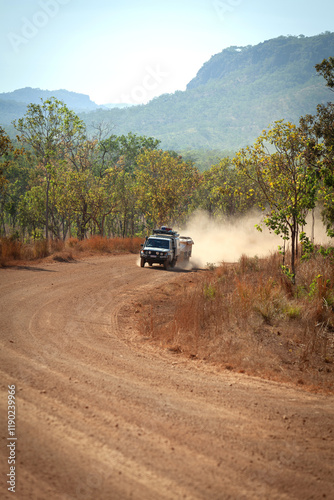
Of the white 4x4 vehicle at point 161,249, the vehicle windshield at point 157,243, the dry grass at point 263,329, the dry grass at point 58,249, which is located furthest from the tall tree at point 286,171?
the dry grass at point 58,249

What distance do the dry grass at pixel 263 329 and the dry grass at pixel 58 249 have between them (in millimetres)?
11907

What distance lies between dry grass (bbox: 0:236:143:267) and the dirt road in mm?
13518

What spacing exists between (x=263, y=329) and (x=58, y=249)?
63.6ft

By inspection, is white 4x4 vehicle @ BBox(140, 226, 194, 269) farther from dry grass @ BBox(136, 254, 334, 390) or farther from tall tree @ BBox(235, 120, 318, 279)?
tall tree @ BBox(235, 120, 318, 279)

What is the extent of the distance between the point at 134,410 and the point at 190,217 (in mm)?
64719

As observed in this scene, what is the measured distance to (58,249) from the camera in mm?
26141

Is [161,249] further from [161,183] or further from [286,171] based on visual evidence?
[161,183]

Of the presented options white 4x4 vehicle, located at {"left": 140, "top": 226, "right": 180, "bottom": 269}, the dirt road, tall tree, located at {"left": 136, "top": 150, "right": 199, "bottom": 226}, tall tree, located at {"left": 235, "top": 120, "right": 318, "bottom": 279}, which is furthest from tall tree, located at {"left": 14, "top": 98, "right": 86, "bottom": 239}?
the dirt road

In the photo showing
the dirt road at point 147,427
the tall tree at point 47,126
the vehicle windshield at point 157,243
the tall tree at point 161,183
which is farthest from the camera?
the tall tree at point 161,183

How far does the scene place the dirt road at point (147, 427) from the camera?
375cm

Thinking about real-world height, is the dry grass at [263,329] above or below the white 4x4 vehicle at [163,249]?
below

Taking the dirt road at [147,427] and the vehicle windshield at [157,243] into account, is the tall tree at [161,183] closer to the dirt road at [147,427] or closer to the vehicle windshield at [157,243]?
the vehicle windshield at [157,243]

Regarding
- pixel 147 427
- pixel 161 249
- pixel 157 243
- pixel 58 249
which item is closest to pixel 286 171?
pixel 147 427

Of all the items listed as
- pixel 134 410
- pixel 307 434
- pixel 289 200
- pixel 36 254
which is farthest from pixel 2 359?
pixel 36 254
